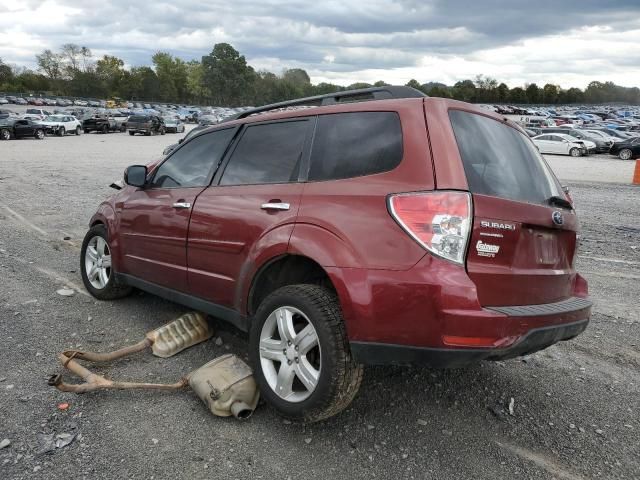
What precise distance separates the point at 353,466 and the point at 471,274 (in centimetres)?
116

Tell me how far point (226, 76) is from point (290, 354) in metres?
152

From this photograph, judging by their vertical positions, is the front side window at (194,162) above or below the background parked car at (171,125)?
above

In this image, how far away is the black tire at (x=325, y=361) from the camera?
282 cm

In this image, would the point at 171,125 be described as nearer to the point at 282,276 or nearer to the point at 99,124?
the point at 99,124

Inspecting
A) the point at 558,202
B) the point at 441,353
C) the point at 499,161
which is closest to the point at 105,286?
the point at 441,353

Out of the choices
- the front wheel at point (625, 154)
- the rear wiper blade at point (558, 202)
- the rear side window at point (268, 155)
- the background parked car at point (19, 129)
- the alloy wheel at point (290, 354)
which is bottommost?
the front wheel at point (625, 154)

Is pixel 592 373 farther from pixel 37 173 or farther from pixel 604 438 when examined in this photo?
pixel 37 173

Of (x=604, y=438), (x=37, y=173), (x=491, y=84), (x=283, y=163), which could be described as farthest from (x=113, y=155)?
(x=491, y=84)

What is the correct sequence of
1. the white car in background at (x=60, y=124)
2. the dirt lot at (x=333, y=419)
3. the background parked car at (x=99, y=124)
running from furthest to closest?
the background parked car at (x=99, y=124) → the white car in background at (x=60, y=124) → the dirt lot at (x=333, y=419)

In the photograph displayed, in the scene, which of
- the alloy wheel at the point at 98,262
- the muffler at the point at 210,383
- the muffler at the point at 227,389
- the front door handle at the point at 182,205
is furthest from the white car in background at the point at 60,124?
the muffler at the point at 227,389

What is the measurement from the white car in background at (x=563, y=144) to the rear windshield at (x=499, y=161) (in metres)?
30.9

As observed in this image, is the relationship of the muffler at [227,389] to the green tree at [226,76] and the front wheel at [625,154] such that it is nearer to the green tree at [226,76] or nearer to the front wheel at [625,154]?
the front wheel at [625,154]

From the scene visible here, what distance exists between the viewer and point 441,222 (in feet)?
8.70

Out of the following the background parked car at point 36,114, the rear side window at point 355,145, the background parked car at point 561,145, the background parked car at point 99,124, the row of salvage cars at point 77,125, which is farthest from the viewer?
the background parked car at point 99,124
